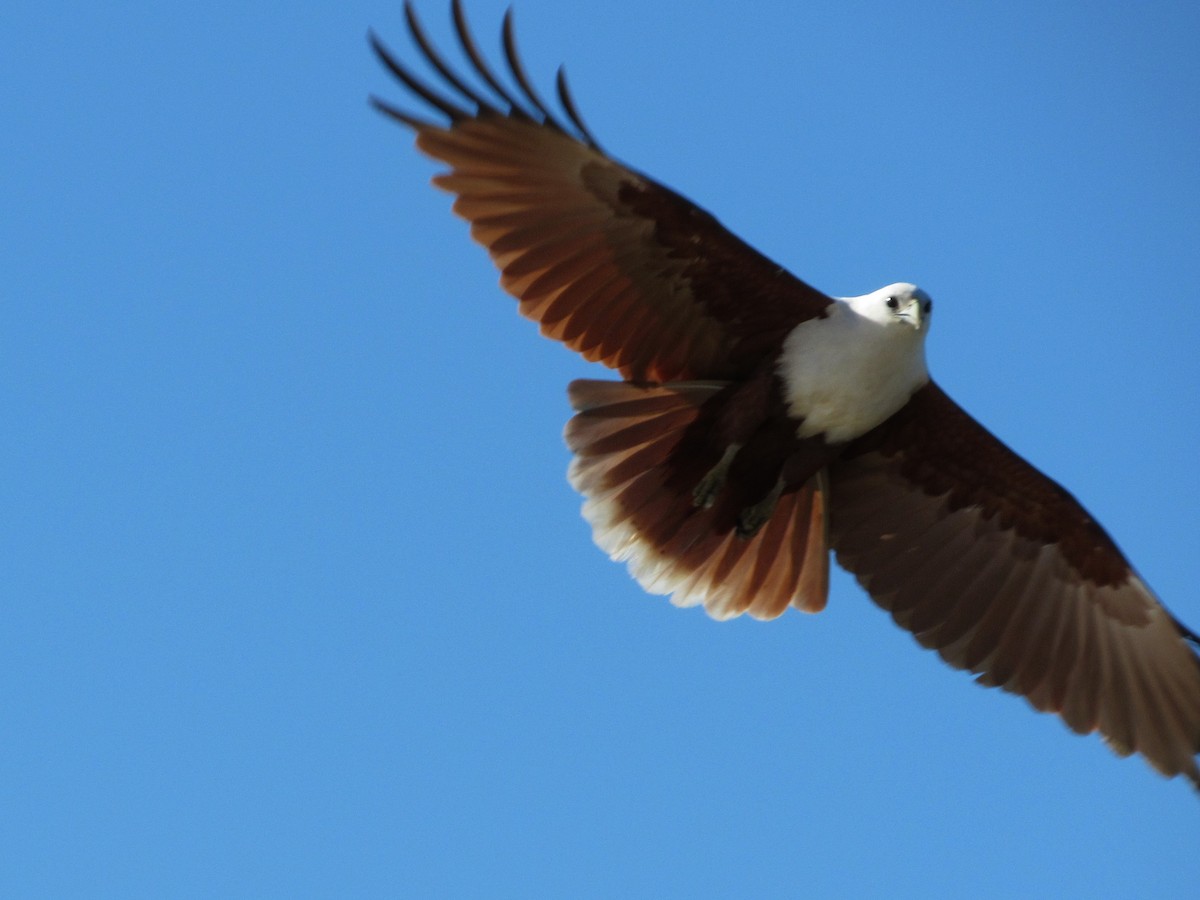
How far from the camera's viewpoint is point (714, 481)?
823 centimetres

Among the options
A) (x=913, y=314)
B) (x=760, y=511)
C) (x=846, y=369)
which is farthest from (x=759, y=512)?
(x=913, y=314)

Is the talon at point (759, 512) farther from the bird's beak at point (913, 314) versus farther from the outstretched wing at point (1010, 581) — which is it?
the bird's beak at point (913, 314)

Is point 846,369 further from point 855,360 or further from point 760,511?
point 760,511

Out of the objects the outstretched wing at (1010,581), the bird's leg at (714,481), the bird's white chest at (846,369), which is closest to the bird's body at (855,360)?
the bird's white chest at (846,369)

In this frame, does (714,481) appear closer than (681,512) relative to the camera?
Yes

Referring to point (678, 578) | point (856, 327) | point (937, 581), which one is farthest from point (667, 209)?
point (937, 581)

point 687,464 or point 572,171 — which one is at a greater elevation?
point 572,171

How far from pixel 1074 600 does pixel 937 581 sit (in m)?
0.69

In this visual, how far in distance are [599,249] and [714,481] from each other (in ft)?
3.87

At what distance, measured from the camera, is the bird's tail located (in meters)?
8.13

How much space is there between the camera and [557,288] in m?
7.90

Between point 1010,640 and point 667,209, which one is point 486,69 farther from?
point 1010,640

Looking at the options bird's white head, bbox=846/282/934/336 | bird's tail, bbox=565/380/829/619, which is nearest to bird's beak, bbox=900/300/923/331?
bird's white head, bbox=846/282/934/336

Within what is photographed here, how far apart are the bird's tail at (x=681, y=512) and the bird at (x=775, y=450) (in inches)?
0.4
